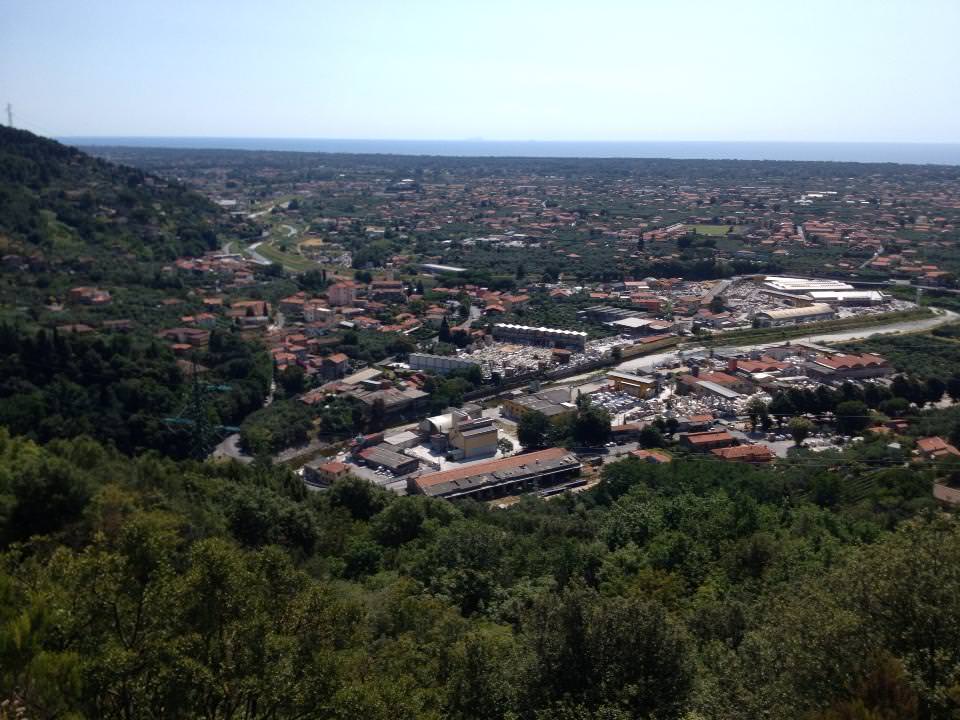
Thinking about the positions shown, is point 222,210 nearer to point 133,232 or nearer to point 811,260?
point 133,232

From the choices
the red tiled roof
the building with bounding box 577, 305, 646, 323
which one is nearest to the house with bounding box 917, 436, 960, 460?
the red tiled roof

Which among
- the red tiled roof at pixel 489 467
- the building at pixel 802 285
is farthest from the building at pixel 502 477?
the building at pixel 802 285

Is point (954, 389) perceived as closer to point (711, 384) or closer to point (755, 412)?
point (755, 412)

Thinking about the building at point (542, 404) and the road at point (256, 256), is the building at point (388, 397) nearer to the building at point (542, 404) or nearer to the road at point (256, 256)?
the building at point (542, 404)

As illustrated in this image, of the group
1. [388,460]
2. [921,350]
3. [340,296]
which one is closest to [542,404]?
[388,460]

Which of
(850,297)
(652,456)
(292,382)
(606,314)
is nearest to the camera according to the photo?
(652,456)

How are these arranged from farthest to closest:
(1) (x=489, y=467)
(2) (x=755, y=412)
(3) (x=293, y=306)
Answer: (3) (x=293, y=306) < (2) (x=755, y=412) < (1) (x=489, y=467)
